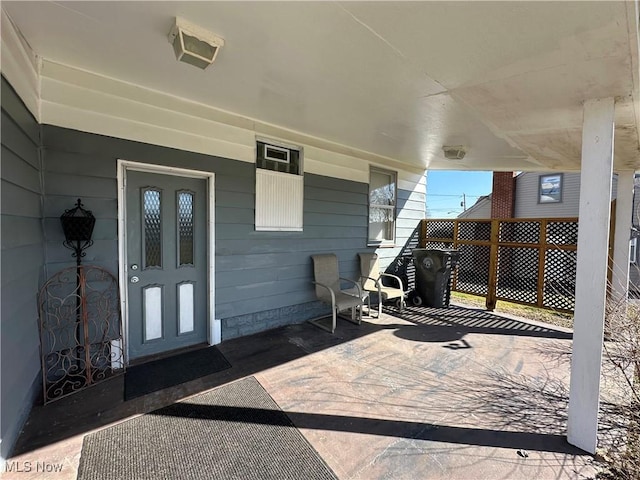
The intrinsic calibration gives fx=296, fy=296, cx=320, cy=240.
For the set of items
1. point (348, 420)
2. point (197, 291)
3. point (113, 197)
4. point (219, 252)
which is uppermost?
point (113, 197)

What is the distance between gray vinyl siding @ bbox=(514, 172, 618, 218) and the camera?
9258 mm

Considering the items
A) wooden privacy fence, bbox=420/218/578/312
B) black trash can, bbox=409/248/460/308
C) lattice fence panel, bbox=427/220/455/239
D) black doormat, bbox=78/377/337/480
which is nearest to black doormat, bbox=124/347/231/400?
black doormat, bbox=78/377/337/480

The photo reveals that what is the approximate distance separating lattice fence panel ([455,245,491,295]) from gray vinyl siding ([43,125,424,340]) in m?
1.32

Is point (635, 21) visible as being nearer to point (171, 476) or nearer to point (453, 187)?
point (171, 476)

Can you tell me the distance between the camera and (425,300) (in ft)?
17.7

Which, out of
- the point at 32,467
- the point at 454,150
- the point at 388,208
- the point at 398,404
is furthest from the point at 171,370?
the point at 454,150

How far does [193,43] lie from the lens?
1.92 m

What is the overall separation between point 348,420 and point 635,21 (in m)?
2.80

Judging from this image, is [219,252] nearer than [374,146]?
Yes

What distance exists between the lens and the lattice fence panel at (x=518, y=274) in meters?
4.97

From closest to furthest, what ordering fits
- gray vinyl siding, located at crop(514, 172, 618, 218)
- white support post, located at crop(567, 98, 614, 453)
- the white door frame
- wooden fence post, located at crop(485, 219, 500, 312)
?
white support post, located at crop(567, 98, 614, 453) < the white door frame < wooden fence post, located at crop(485, 219, 500, 312) < gray vinyl siding, located at crop(514, 172, 618, 218)

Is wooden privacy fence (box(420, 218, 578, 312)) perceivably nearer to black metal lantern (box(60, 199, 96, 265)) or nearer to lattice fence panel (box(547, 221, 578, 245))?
lattice fence panel (box(547, 221, 578, 245))

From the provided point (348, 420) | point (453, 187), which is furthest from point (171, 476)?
point (453, 187)

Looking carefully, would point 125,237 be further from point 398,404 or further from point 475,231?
point 475,231
